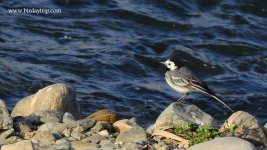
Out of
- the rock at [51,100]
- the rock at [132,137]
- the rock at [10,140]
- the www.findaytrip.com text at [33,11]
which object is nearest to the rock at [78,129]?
the rock at [132,137]

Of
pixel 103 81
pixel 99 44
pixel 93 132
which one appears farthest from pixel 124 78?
pixel 93 132

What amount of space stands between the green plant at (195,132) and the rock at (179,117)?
0.29m

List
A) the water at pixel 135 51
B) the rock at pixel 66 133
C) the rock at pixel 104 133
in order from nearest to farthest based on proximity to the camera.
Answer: the rock at pixel 66 133 < the rock at pixel 104 133 < the water at pixel 135 51

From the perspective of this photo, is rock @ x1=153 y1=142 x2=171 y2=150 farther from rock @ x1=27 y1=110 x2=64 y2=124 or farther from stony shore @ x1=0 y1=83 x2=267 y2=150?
rock @ x1=27 y1=110 x2=64 y2=124

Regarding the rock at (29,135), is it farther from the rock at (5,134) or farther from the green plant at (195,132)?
the green plant at (195,132)

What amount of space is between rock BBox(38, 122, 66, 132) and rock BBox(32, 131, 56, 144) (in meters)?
0.32

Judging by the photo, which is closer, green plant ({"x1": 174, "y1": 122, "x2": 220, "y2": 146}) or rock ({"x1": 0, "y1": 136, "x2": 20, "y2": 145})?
rock ({"x1": 0, "y1": 136, "x2": 20, "y2": 145})

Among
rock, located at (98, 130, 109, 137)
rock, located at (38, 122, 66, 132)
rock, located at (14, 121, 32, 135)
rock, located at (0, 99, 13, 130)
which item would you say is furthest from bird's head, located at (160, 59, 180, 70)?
rock, located at (0, 99, 13, 130)

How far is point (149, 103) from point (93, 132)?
5.03 m

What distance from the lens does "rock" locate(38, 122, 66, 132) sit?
8438 millimetres

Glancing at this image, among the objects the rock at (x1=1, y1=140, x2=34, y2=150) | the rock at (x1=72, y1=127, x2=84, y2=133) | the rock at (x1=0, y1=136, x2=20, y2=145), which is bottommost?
the rock at (x1=72, y1=127, x2=84, y2=133)

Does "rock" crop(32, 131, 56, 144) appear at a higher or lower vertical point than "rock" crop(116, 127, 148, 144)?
higher

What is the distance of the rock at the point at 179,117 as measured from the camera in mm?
8828

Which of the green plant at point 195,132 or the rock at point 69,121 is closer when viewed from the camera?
the green plant at point 195,132
